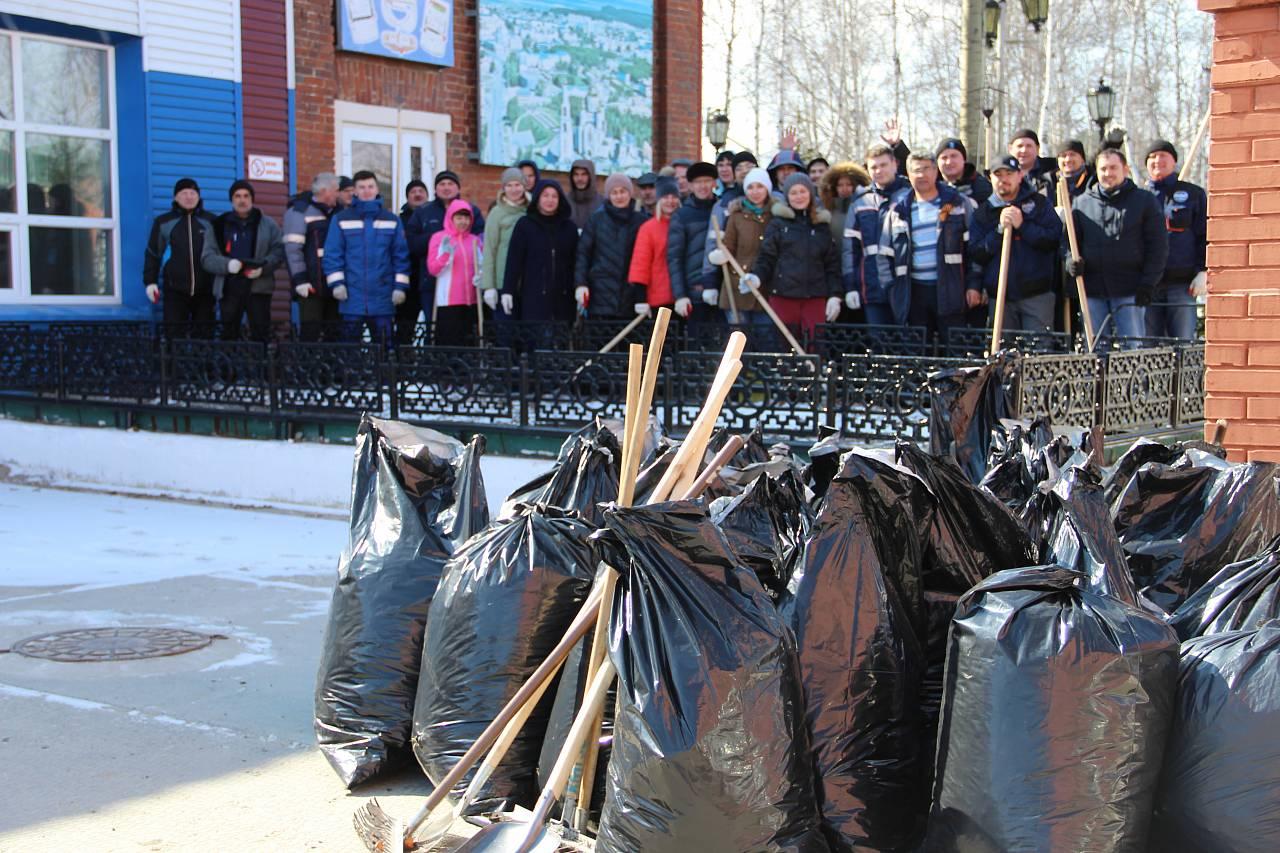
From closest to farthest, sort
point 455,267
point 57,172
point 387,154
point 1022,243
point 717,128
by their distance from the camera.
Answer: point 1022,243 → point 455,267 → point 57,172 → point 387,154 → point 717,128

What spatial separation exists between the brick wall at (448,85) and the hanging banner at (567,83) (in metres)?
0.20

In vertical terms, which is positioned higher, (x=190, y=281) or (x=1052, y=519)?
(x=190, y=281)

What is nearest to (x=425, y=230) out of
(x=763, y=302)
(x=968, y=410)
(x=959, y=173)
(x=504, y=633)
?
(x=763, y=302)

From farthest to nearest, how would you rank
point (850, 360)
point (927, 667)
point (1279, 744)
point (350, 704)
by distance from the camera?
point (850, 360) < point (350, 704) < point (927, 667) < point (1279, 744)

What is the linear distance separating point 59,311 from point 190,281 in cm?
169

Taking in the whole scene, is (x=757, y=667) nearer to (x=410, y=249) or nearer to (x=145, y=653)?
(x=145, y=653)

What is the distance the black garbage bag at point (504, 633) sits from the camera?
156 inches

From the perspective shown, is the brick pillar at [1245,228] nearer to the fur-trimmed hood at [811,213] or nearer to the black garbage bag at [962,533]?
the black garbage bag at [962,533]

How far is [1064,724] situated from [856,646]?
60cm

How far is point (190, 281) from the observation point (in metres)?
12.5

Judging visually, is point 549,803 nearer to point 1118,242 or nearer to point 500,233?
point 1118,242

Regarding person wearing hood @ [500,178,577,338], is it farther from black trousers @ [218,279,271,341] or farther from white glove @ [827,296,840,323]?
black trousers @ [218,279,271,341]

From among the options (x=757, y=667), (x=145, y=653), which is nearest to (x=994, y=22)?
(x=145, y=653)

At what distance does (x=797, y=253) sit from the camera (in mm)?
10312
